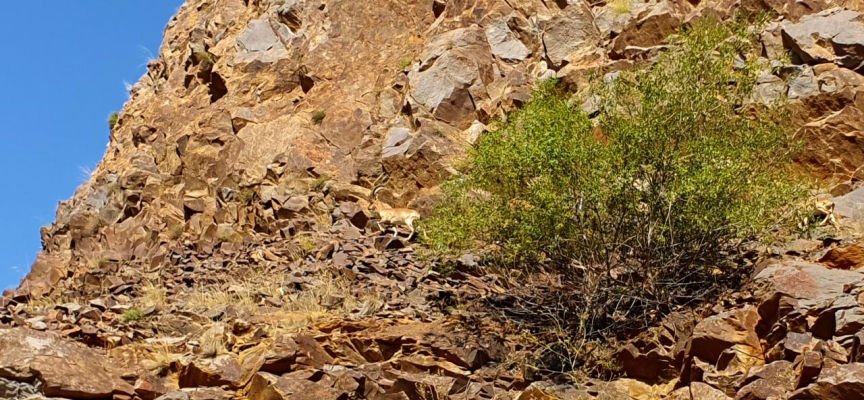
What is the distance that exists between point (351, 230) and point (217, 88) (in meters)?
7.63

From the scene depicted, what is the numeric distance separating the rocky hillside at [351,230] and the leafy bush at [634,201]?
0.62m

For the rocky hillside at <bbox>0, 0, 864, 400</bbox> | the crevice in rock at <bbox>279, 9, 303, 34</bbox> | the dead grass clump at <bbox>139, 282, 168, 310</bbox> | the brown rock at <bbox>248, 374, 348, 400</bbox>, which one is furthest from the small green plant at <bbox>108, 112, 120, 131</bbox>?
the brown rock at <bbox>248, 374, 348, 400</bbox>

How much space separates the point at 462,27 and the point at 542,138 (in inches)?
338

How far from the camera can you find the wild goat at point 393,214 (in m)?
14.9

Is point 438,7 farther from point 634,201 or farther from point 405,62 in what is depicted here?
point 634,201

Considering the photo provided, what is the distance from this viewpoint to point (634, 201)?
32.9 feet

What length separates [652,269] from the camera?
991cm

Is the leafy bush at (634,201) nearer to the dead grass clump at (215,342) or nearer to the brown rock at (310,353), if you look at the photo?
the brown rock at (310,353)

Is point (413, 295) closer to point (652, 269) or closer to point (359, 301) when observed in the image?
point (359, 301)

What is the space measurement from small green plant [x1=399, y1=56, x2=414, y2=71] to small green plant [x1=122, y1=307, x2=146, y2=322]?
8.73 metres

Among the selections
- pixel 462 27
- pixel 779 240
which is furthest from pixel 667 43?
pixel 779 240

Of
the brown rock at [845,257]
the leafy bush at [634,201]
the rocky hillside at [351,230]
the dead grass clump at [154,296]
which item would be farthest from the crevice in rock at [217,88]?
the brown rock at [845,257]

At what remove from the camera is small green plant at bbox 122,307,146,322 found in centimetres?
1077

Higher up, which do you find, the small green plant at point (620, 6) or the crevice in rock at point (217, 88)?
the crevice in rock at point (217, 88)
